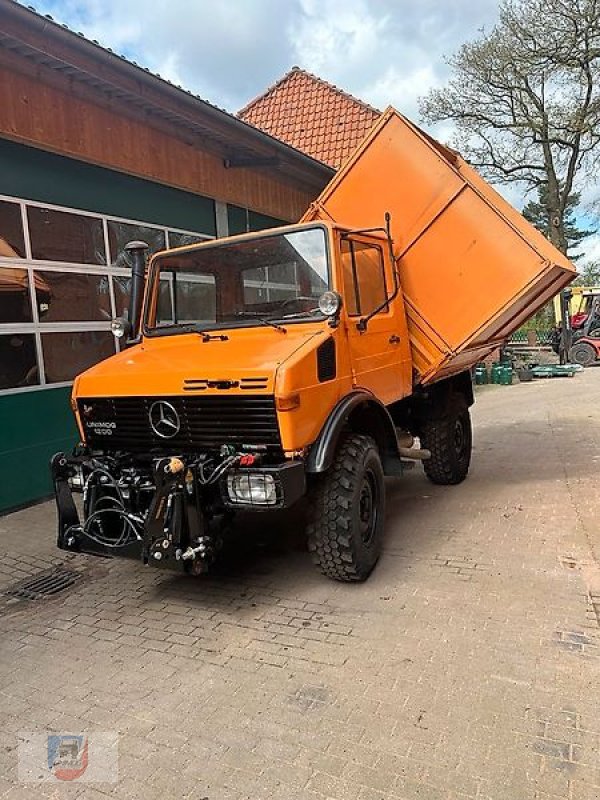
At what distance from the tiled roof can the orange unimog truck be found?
30.9 ft

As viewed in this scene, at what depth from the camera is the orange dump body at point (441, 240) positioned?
4852 millimetres

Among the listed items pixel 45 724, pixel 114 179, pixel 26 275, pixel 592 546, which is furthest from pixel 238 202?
pixel 45 724

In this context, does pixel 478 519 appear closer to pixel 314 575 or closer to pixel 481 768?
pixel 314 575

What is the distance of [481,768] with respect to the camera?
2.32 meters

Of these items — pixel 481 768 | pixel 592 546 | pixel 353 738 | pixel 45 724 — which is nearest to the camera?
pixel 481 768

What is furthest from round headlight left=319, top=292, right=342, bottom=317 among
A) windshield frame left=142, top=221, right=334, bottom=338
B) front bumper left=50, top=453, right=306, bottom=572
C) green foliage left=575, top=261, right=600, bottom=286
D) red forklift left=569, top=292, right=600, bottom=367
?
green foliage left=575, top=261, right=600, bottom=286

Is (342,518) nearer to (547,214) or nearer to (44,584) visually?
(44,584)

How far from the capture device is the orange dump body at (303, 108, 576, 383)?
4.85m

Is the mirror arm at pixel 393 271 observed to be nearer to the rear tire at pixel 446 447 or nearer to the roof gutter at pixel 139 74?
the rear tire at pixel 446 447

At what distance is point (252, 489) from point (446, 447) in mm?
3325

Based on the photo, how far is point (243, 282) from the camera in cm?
439

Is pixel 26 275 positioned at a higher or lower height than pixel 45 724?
higher

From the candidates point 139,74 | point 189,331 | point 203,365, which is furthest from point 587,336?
point 203,365

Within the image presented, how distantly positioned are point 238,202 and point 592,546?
24.7 feet
